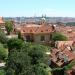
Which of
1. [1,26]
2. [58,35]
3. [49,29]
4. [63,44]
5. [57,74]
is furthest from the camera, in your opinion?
[1,26]

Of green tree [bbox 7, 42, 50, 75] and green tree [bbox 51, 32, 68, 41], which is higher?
green tree [bbox 7, 42, 50, 75]

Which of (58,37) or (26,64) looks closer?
(26,64)

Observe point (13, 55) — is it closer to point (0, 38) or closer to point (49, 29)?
point (0, 38)

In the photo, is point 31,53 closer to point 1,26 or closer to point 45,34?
point 45,34

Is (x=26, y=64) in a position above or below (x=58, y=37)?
above

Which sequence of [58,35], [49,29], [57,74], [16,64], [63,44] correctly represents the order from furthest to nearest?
1. [49,29]
2. [58,35]
3. [63,44]
4. [57,74]
5. [16,64]

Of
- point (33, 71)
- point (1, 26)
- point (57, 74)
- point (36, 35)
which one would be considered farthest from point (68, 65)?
point (1, 26)

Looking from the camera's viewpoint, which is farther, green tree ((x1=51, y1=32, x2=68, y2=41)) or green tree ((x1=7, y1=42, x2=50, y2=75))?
green tree ((x1=51, y1=32, x2=68, y2=41))

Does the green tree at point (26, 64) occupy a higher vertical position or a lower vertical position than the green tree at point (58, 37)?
higher

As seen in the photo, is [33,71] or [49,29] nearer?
[33,71]

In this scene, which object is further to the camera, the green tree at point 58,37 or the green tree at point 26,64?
the green tree at point 58,37

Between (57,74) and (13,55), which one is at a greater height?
(13,55)
